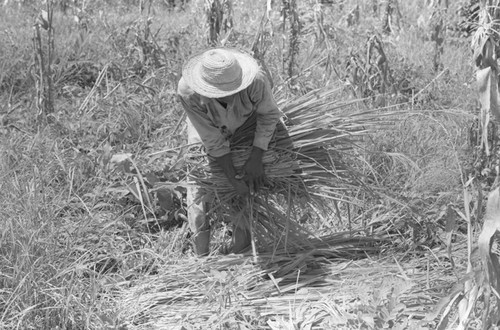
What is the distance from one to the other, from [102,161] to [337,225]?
131 cm

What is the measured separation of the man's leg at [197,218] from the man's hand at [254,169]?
0.27 metres

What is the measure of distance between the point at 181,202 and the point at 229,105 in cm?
89

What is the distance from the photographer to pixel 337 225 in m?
3.88

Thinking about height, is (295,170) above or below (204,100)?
below

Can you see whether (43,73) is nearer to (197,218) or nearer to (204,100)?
(197,218)

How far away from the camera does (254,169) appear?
10.7 ft

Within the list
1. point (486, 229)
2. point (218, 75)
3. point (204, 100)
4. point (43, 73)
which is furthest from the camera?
point (43, 73)

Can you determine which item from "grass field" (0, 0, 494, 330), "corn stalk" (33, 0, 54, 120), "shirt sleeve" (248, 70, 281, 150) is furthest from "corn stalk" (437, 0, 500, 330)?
"corn stalk" (33, 0, 54, 120)

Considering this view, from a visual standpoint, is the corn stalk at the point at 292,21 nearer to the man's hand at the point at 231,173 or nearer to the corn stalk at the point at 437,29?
the corn stalk at the point at 437,29

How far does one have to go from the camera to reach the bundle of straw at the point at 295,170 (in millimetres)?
3363

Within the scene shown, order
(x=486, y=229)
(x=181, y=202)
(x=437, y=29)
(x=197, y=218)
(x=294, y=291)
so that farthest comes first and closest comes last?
1. (x=437, y=29)
2. (x=181, y=202)
3. (x=197, y=218)
4. (x=294, y=291)
5. (x=486, y=229)

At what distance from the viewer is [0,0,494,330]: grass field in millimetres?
3004

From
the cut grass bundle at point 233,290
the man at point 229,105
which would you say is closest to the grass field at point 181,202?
the cut grass bundle at point 233,290

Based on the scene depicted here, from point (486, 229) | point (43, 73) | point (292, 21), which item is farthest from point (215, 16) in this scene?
point (486, 229)
